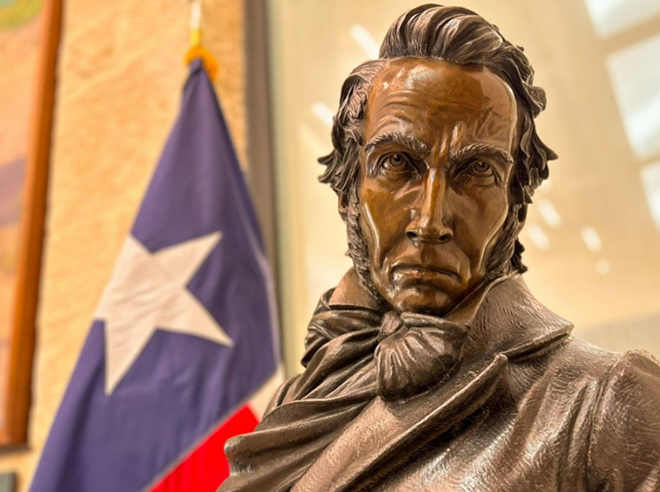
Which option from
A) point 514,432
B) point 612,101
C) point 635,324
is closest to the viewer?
point 514,432

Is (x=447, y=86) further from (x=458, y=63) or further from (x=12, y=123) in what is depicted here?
(x=12, y=123)

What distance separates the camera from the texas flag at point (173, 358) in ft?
5.00

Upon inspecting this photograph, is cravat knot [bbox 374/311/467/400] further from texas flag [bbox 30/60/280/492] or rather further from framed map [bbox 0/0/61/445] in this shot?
framed map [bbox 0/0/61/445]

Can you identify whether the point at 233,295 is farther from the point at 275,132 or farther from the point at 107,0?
the point at 107,0

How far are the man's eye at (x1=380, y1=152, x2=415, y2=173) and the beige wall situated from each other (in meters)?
1.35

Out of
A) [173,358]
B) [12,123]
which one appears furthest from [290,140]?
[12,123]

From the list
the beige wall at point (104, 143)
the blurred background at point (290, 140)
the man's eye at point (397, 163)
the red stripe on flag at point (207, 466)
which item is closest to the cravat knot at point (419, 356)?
the man's eye at point (397, 163)

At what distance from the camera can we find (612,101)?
1339mm

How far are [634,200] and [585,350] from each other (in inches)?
30.3

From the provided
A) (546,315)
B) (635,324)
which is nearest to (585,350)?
(546,315)

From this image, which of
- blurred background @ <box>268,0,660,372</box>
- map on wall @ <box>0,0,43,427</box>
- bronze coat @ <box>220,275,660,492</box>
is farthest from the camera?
map on wall @ <box>0,0,43,427</box>

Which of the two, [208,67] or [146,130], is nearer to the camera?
[208,67]

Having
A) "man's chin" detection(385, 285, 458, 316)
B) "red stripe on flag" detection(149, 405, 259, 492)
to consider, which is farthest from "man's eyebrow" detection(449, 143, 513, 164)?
"red stripe on flag" detection(149, 405, 259, 492)

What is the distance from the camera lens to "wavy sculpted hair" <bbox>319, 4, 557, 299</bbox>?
63 cm
